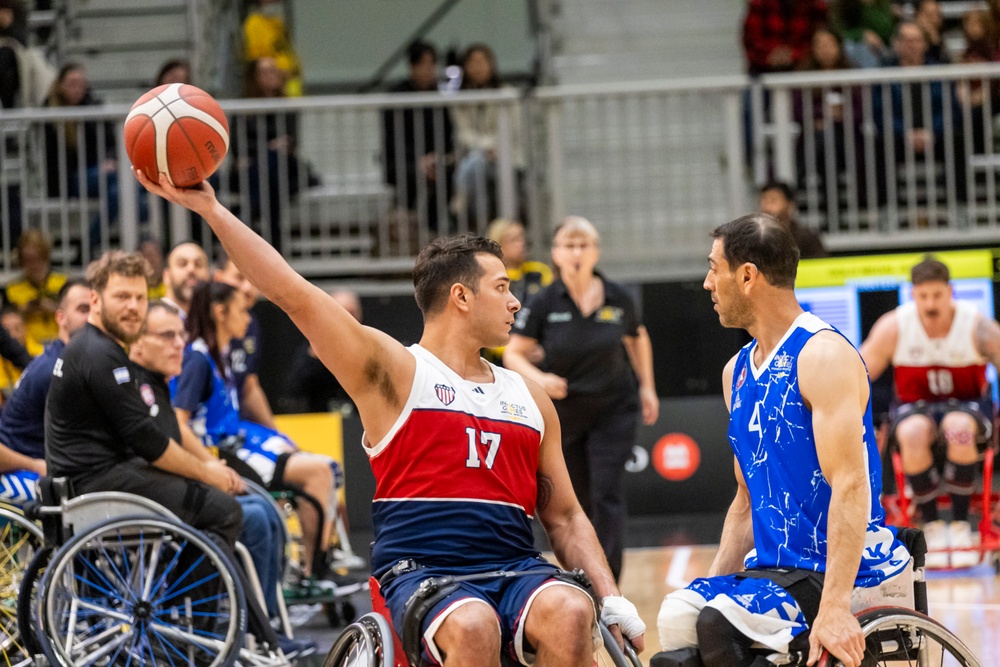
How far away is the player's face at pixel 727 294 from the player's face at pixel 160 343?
268 centimetres

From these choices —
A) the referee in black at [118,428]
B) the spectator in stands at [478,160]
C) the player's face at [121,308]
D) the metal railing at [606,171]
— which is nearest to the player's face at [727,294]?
the referee in black at [118,428]

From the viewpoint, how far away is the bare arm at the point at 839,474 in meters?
3.12

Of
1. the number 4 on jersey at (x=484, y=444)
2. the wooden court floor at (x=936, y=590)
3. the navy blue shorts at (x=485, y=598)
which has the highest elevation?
the number 4 on jersey at (x=484, y=444)

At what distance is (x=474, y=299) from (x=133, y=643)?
2.13 meters

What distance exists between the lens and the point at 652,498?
→ 9.19m

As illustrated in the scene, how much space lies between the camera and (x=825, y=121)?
9.70 m

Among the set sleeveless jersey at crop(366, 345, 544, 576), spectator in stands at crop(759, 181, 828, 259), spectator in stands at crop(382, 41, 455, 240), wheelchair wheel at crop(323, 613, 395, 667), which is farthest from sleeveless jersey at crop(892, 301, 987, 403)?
wheelchair wheel at crop(323, 613, 395, 667)

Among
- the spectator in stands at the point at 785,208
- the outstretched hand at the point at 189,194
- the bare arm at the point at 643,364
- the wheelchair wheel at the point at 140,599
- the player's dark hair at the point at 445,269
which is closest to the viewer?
the outstretched hand at the point at 189,194

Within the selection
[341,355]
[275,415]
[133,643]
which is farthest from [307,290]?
[275,415]

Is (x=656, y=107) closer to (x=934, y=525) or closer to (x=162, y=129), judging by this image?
(x=934, y=525)

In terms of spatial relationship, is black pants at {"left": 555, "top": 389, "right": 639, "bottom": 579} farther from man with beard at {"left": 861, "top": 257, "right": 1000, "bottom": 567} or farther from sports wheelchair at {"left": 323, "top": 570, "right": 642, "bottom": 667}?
sports wheelchair at {"left": 323, "top": 570, "right": 642, "bottom": 667}

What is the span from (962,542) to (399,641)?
4822mm

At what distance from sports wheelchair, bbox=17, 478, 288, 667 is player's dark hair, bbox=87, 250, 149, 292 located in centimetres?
78

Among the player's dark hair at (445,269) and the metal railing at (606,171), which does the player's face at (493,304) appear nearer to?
the player's dark hair at (445,269)
